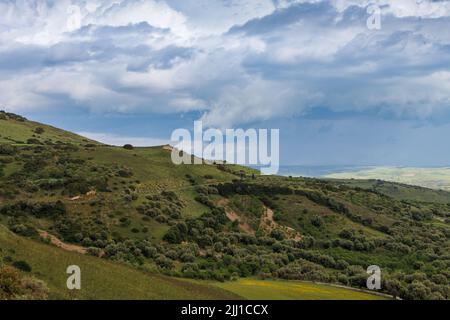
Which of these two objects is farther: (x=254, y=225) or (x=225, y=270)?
(x=254, y=225)

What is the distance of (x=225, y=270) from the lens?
57.7 m

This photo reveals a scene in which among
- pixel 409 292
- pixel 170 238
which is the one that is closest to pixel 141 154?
pixel 170 238

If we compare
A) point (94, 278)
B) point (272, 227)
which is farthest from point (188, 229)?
point (94, 278)

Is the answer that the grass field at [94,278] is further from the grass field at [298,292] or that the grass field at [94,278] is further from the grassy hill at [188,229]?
the grass field at [298,292]

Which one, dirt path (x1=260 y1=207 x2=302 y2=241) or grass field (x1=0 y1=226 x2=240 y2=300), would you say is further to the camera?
dirt path (x1=260 y1=207 x2=302 y2=241)

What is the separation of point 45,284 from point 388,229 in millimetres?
86347

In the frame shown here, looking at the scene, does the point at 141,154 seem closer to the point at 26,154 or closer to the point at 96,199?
the point at 26,154

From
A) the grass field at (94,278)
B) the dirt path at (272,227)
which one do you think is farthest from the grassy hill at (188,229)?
the dirt path at (272,227)

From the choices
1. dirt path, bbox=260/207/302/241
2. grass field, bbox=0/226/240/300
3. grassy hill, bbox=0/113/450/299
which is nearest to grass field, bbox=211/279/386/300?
grassy hill, bbox=0/113/450/299

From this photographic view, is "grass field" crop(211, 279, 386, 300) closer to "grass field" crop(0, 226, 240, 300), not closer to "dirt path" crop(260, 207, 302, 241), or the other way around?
"grass field" crop(0, 226, 240, 300)

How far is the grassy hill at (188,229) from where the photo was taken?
3703 centimetres

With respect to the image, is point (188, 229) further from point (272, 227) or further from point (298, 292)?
point (298, 292)

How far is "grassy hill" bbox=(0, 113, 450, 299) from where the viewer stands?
37031 millimetres
